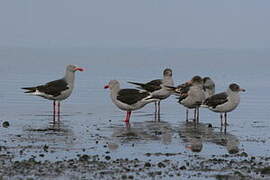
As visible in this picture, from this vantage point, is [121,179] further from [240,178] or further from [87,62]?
[87,62]

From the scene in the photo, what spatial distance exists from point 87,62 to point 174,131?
78.9 ft

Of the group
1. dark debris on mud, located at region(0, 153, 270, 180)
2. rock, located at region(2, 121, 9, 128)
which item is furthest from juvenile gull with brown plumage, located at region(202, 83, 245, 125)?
dark debris on mud, located at region(0, 153, 270, 180)

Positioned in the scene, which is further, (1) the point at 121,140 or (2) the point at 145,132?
(2) the point at 145,132

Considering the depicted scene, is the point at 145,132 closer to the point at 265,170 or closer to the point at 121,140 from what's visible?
the point at 121,140

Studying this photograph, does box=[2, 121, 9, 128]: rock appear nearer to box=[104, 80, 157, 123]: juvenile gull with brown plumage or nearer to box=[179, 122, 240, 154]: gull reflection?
box=[104, 80, 157, 123]: juvenile gull with brown plumage

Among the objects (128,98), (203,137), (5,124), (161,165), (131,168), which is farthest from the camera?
(128,98)

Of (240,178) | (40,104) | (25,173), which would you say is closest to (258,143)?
(240,178)

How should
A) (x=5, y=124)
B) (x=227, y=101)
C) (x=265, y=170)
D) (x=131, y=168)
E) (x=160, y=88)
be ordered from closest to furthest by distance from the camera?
1. (x=265, y=170)
2. (x=131, y=168)
3. (x=5, y=124)
4. (x=227, y=101)
5. (x=160, y=88)

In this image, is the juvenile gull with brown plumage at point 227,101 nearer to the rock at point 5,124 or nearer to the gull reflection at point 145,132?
the gull reflection at point 145,132

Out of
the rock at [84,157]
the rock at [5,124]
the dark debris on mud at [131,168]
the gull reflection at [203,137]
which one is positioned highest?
the rock at [5,124]

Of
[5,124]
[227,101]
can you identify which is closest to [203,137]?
[227,101]

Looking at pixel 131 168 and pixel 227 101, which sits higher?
pixel 227 101

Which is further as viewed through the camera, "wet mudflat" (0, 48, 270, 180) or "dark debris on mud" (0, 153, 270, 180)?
"wet mudflat" (0, 48, 270, 180)

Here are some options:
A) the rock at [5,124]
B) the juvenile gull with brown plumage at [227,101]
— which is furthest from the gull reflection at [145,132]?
the rock at [5,124]
